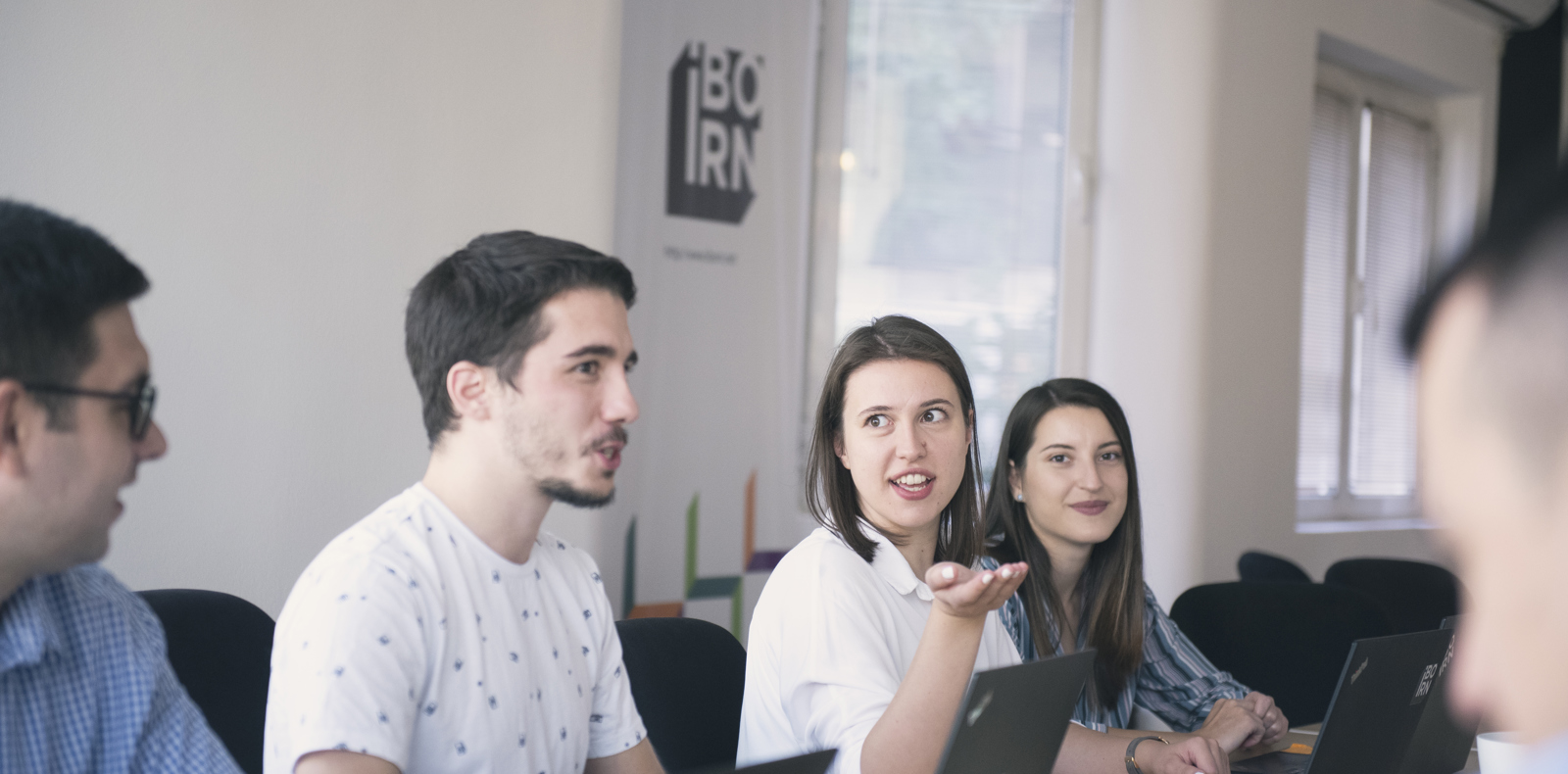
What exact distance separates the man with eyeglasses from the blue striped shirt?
1.55 meters

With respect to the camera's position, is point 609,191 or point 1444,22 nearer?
point 609,191

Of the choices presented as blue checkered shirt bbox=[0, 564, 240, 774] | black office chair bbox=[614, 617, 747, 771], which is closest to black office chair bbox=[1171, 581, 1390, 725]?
black office chair bbox=[614, 617, 747, 771]

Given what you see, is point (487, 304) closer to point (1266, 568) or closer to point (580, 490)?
point (580, 490)

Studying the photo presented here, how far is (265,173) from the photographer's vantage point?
2340mm

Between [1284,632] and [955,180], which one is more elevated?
[955,180]

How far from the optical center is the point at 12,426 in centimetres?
101

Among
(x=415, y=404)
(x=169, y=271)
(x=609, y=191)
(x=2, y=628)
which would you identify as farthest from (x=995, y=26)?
(x=2, y=628)

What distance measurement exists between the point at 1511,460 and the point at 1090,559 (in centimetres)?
197

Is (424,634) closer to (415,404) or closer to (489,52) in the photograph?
(415,404)

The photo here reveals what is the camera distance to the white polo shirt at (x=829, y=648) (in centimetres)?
156

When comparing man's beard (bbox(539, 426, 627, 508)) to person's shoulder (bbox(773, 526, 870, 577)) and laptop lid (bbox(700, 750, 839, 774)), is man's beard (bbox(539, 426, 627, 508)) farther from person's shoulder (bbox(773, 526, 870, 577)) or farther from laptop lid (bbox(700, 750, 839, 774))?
laptop lid (bbox(700, 750, 839, 774))

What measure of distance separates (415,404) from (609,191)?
2.39 feet

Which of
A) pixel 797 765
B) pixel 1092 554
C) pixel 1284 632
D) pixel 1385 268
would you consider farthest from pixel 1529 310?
pixel 1385 268

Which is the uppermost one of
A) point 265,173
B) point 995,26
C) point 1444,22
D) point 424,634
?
point 1444,22
